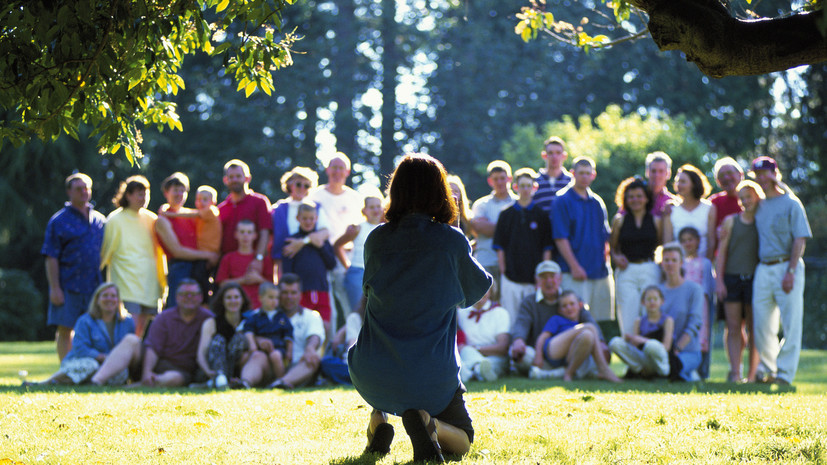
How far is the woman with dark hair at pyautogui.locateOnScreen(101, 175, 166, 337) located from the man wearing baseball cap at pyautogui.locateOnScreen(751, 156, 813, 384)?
6.77 metres

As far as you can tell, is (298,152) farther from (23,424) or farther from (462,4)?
(23,424)

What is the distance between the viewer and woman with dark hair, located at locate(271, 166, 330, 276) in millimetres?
11547

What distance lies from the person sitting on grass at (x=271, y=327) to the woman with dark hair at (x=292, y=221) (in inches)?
44.9

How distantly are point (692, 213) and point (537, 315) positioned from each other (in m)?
2.21

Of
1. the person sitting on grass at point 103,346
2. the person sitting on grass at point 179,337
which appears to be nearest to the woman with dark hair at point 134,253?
the person sitting on grass at point 103,346

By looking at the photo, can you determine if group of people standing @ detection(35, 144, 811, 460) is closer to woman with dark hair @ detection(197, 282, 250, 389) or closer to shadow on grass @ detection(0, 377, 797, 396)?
woman with dark hair @ detection(197, 282, 250, 389)

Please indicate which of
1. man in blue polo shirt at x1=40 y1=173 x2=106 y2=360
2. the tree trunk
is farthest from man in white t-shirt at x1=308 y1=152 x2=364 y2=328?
the tree trunk

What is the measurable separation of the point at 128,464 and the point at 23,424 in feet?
5.31

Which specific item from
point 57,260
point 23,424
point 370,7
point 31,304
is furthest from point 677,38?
point 370,7

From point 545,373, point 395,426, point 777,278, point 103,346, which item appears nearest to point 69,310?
point 103,346

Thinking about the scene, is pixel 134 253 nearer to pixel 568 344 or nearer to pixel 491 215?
pixel 491 215

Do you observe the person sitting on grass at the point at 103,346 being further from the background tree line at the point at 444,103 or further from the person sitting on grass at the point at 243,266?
the background tree line at the point at 444,103

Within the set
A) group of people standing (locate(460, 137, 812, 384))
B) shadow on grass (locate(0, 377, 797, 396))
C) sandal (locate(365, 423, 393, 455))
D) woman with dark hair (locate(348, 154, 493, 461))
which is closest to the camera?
woman with dark hair (locate(348, 154, 493, 461))

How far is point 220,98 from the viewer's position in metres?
32.9
